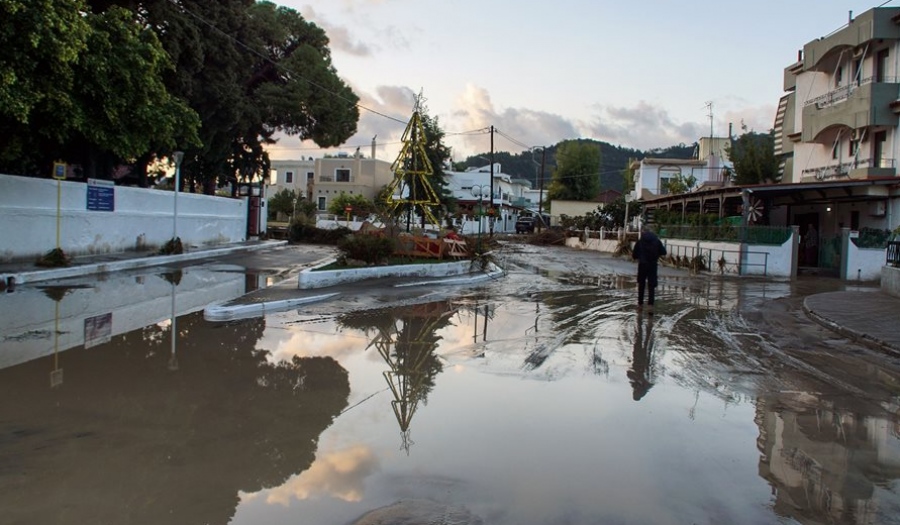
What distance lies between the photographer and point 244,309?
40.9 feet

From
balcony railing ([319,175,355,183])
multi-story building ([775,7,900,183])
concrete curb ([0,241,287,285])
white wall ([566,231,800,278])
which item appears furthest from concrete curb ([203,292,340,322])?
balcony railing ([319,175,355,183])

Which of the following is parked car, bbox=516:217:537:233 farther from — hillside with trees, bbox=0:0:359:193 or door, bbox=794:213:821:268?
door, bbox=794:213:821:268

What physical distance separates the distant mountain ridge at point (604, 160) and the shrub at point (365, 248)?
342ft

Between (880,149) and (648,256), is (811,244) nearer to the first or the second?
(880,149)

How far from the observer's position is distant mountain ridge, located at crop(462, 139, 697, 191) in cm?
13150

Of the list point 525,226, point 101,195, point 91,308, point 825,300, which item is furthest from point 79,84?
point 525,226

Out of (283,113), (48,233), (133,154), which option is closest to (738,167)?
(283,113)

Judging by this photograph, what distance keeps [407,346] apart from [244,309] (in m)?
4.20

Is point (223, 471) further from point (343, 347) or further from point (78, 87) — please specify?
Answer: point (78, 87)

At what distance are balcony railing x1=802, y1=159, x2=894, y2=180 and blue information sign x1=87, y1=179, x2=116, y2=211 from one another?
29.8 meters

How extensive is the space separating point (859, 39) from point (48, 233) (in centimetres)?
3141

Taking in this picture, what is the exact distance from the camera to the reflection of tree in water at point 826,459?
4504 millimetres

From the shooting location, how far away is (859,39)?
88.4ft

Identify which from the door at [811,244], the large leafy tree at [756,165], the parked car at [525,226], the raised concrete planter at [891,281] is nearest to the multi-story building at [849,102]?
the door at [811,244]
